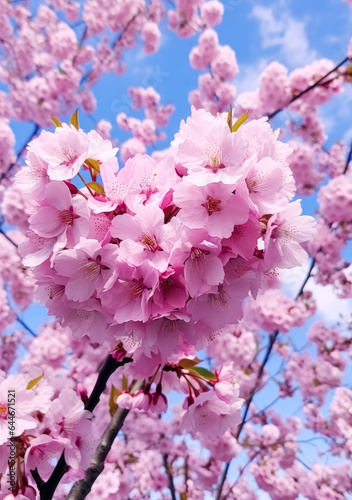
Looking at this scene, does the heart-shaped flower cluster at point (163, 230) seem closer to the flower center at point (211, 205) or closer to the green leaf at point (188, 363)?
the flower center at point (211, 205)

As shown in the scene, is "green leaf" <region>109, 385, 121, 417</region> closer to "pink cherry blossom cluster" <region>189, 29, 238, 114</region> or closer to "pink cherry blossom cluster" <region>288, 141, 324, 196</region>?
"pink cherry blossom cluster" <region>288, 141, 324, 196</region>

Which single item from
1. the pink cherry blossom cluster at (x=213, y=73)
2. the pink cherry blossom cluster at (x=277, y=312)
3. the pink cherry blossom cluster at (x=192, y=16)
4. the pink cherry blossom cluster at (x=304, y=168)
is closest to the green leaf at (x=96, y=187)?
the pink cherry blossom cluster at (x=277, y=312)

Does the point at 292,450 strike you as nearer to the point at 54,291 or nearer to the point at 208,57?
the point at 54,291

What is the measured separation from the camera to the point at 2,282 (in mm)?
4840

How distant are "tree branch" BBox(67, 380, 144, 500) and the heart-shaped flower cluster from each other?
68 centimetres

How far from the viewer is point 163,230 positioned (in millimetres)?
890

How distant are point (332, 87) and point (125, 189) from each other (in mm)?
5002

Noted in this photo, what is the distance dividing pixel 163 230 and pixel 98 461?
3.46 feet

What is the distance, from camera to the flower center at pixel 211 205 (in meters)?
0.87

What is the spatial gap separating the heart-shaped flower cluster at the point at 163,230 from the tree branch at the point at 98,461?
26.8 inches

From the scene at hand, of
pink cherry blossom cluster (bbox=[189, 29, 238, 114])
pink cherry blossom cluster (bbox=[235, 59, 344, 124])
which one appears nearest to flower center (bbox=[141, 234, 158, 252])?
pink cherry blossom cluster (bbox=[235, 59, 344, 124])

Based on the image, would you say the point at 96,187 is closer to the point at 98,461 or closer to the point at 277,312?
the point at 98,461

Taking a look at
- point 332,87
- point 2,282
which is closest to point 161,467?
point 2,282

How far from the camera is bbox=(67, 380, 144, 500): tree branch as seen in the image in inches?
53.4
